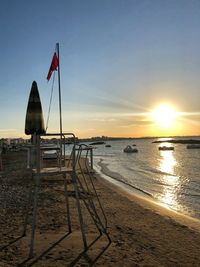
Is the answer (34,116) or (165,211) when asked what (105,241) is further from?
(165,211)

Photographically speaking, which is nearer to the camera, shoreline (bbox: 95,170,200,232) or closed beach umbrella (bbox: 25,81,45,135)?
closed beach umbrella (bbox: 25,81,45,135)

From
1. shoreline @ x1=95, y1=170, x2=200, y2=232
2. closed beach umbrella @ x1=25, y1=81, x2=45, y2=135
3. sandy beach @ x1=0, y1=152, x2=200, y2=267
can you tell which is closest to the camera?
sandy beach @ x1=0, y1=152, x2=200, y2=267

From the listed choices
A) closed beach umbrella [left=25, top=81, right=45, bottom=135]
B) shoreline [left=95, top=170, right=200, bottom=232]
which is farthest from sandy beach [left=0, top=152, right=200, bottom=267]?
closed beach umbrella [left=25, top=81, right=45, bottom=135]

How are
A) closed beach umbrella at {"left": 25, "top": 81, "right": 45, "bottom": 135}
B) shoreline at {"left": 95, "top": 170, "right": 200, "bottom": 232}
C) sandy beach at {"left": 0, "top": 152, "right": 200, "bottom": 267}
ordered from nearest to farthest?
sandy beach at {"left": 0, "top": 152, "right": 200, "bottom": 267}
closed beach umbrella at {"left": 25, "top": 81, "right": 45, "bottom": 135}
shoreline at {"left": 95, "top": 170, "right": 200, "bottom": 232}

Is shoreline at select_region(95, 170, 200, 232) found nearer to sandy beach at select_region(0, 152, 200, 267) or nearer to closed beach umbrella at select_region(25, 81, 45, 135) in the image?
sandy beach at select_region(0, 152, 200, 267)

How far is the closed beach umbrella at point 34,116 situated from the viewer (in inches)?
248

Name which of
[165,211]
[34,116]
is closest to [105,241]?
[34,116]

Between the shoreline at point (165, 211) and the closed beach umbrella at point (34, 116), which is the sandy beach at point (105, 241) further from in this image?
the closed beach umbrella at point (34, 116)

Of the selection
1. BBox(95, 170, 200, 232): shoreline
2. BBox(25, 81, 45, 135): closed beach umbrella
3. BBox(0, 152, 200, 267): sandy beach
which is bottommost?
BBox(95, 170, 200, 232): shoreline

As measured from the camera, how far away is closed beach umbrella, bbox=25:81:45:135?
6.29 meters

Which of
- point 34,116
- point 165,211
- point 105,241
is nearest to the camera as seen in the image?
point 34,116

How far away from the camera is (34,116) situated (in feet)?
20.9

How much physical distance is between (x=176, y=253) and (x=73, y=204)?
5255 mm

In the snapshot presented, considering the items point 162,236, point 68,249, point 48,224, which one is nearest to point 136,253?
point 68,249
